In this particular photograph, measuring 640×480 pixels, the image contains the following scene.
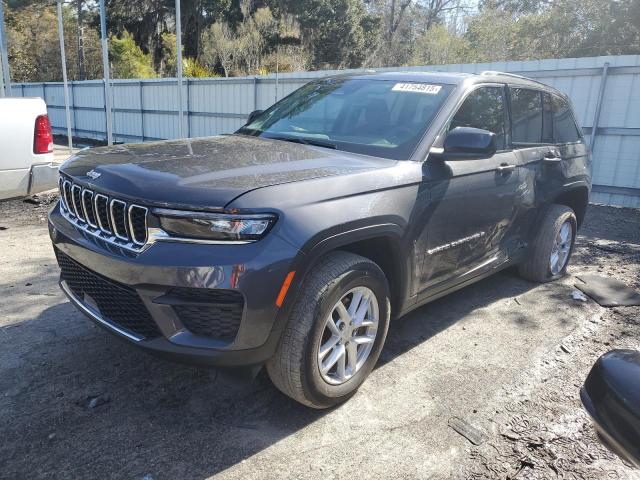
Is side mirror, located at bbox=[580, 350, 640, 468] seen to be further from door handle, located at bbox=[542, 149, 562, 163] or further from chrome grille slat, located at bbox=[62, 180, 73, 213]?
door handle, located at bbox=[542, 149, 562, 163]

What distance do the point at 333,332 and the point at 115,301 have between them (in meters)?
1.12

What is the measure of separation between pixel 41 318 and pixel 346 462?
2601 millimetres

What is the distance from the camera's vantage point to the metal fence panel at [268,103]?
934 cm

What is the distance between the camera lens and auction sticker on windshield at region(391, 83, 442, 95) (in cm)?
369

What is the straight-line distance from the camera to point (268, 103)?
13734mm

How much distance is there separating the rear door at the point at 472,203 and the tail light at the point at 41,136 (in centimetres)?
459

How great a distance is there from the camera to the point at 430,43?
36.2 meters

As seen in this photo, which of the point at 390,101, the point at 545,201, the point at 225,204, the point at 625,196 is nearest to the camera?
the point at 225,204

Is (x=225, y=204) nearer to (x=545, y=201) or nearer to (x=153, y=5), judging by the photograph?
(x=545, y=201)

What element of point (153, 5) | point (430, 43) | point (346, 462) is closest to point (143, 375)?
point (346, 462)

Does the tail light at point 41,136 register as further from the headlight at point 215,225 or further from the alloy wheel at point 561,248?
the alloy wheel at point 561,248

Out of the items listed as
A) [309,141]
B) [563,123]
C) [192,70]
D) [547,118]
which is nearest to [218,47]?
[192,70]

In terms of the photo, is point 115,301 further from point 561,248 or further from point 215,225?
point 561,248

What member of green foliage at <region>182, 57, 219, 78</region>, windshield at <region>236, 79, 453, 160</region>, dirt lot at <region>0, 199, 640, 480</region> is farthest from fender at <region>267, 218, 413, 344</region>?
green foliage at <region>182, 57, 219, 78</region>
